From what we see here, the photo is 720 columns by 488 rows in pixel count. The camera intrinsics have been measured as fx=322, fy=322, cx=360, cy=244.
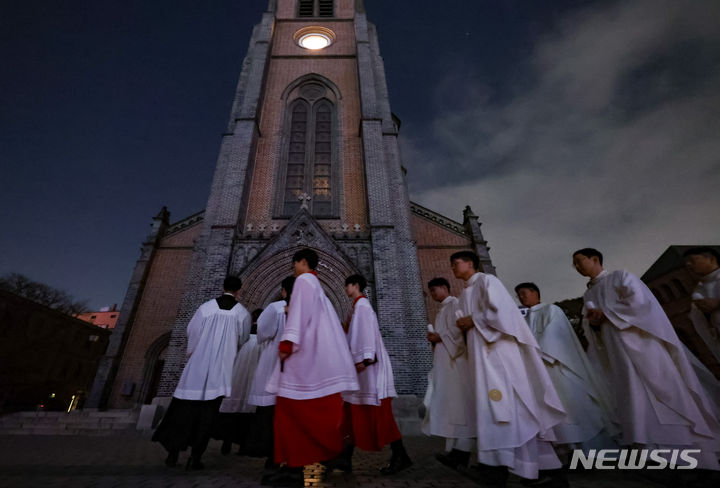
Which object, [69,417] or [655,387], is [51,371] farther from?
[655,387]

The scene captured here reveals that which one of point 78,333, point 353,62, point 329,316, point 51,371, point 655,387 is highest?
point 353,62

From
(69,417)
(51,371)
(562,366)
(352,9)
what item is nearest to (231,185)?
(69,417)

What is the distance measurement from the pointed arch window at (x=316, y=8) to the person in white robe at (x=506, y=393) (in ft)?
74.4

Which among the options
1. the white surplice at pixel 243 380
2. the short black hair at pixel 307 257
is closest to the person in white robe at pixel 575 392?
the short black hair at pixel 307 257

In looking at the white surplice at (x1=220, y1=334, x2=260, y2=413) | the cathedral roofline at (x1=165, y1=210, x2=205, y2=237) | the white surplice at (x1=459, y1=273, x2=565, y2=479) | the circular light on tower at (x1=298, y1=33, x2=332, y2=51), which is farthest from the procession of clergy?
the circular light on tower at (x1=298, y1=33, x2=332, y2=51)

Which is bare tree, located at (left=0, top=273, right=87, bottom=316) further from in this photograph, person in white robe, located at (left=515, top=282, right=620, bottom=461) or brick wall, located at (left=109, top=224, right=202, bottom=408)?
person in white robe, located at (left=515, top=282, right=620, bottom=461)

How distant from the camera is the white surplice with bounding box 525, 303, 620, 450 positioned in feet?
11.3

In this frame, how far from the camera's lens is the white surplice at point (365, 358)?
366 cm

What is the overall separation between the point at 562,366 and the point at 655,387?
0.95 metres

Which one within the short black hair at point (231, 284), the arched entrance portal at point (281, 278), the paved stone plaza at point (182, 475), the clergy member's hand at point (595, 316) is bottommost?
the paved stone plaza at point (182, 475)

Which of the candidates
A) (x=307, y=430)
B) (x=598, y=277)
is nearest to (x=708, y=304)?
(x=598, y=277)

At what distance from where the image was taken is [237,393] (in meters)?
4.91

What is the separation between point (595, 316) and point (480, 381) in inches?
62.6

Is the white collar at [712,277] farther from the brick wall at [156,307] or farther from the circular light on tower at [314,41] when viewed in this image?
the circular light on tower at [314,41]
